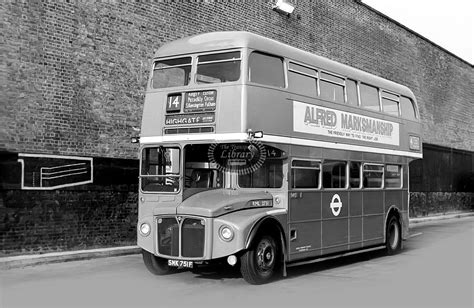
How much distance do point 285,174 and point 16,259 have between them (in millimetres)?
5288

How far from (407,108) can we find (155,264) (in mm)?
8102

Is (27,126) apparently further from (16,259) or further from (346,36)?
(346,36)

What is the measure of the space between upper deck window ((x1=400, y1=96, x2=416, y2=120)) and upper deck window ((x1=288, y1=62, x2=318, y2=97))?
167 inches

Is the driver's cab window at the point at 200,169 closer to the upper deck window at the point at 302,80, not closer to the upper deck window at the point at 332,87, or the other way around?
the upper deck window at the point at 302,80

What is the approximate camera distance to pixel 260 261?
30.5ft

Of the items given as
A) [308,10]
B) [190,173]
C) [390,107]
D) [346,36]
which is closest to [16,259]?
[190,173]

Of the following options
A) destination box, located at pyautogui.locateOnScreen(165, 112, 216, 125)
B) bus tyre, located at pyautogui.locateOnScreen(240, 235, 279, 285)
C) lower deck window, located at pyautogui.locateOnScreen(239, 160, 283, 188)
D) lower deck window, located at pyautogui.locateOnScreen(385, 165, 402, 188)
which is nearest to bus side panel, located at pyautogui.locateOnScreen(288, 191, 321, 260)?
lower deck window, located at pyautogui.locateOnScreen(239, 160, 283, 188)

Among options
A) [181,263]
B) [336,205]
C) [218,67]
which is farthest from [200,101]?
[336,205]

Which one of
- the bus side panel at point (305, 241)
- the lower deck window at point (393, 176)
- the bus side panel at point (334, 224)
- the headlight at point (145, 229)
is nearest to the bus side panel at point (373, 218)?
the lower deck window at point (393, 176)

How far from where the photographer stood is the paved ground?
783 cm

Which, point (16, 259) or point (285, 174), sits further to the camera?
point (16, 259)

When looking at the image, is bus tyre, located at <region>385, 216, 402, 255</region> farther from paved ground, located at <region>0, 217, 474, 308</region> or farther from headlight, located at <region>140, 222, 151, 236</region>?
headlight, located at <region>140, 222, 151, 236</region>

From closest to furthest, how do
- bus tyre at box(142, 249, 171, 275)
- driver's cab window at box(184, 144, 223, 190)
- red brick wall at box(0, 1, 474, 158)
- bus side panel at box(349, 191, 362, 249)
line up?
driver's cab window at box(184, 144, 223, 190) < bus tyre at box(142, 249, 171, 275) < red brick wall at box(0, 1, 474, 158) < bus side panel at box(349, 191, 362, 249)

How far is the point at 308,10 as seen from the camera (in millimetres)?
21031
